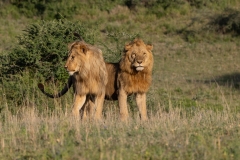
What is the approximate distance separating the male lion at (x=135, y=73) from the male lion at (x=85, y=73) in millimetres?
525

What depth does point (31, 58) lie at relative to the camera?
1263cm

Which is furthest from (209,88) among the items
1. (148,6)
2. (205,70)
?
(148,6)

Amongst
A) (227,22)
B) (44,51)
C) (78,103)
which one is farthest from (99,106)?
(227,22)

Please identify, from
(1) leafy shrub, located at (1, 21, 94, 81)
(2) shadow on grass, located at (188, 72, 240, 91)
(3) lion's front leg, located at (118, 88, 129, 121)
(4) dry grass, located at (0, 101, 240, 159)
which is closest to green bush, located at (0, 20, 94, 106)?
(1) leafy shrub, located at (1, 21, 94, 81)

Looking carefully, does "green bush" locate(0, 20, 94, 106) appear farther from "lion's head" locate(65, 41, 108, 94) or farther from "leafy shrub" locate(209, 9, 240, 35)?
"leafy shrub" locate(209, 9, 240, 35)

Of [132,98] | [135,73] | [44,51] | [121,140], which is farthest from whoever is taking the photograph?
[44,51]

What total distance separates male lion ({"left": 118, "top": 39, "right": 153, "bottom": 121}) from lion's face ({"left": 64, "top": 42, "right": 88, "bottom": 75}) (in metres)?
0.87

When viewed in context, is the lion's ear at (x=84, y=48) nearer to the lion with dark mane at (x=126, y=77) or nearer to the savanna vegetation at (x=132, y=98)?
the lion with dark mane at (x=126, y=77)

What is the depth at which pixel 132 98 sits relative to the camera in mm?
12234

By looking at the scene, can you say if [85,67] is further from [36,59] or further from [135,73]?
[36,59]

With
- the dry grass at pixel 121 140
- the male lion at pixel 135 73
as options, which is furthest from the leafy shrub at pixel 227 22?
the dry grass at pixel 121 140

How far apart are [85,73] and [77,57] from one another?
0.26 meters

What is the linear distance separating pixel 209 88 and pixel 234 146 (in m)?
10.6

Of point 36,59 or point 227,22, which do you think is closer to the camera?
point 36,59
